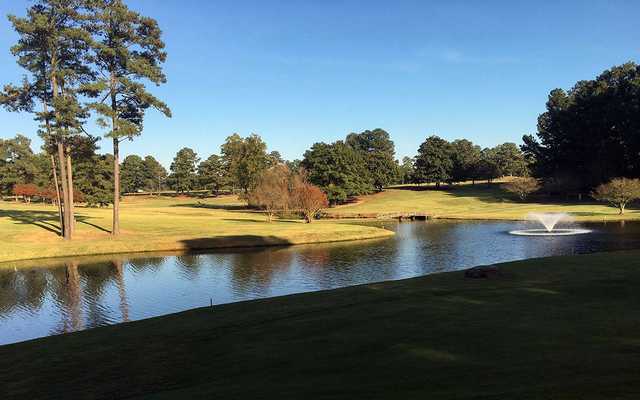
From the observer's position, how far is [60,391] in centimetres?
1382

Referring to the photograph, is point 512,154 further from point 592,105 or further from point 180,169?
point 180,169

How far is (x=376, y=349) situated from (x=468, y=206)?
101266 millimetres

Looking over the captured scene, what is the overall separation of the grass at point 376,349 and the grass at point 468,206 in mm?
65074

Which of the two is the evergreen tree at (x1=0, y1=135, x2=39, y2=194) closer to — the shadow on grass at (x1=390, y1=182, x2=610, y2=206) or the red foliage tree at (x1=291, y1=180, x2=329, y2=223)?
the red foliage tree at (x1=291, y1=180, x2=329, y2=223)

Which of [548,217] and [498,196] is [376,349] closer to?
[548,217]

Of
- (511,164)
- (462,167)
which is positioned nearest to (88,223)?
(462,167)

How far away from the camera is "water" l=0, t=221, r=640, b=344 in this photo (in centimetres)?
2906

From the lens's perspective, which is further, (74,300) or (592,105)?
(592,105)

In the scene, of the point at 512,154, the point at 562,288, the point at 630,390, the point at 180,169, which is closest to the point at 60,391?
the point at 630,390

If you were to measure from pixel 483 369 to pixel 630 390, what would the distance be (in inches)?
127

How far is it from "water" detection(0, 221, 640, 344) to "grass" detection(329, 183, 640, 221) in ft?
79.6

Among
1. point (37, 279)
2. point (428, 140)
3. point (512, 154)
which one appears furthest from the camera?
point (512, 154)

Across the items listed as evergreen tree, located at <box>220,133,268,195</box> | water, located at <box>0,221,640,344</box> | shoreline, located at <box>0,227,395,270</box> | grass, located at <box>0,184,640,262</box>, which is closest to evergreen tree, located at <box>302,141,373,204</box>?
evergreen tree, located at <box>220,133,268,195</box>

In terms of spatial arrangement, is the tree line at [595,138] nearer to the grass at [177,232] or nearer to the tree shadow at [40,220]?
the grass at [177,232]
